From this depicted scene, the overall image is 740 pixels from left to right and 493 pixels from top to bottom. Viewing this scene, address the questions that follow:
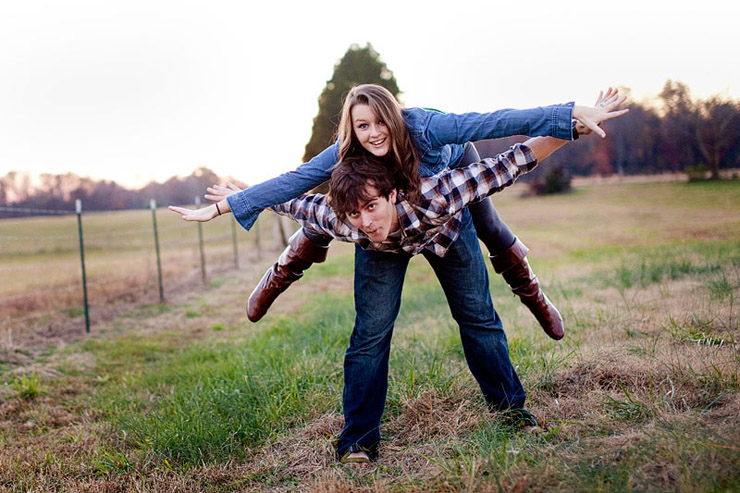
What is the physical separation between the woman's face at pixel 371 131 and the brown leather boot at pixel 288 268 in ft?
2.41

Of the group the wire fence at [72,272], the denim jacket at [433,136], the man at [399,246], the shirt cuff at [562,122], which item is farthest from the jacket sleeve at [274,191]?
the wire fence at [72,272]

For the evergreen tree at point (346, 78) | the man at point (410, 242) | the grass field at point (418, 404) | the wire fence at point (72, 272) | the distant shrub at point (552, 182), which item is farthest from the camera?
the distant shrub at point (552, 182)

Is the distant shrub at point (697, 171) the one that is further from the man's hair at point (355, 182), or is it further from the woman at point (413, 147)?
the man's hair at point (355, 182)

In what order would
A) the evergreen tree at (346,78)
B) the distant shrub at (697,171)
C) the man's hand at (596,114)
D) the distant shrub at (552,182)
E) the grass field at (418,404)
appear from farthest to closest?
the distant shrub at (552,182) < the evergreen tree at (346,78) < the distant shrub at (697,171) < the man's hand at (596,114) < the grass field at (418,404)

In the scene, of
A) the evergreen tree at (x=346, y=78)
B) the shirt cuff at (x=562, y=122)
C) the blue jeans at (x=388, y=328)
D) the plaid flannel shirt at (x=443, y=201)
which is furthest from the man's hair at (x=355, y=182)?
the evergreen tree at (x=346, y=78)

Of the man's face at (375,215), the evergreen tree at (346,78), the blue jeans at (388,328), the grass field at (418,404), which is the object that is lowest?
the grass field at (418,404)

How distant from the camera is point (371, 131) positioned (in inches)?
105

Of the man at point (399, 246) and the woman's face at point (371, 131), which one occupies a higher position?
the woman's face at point (371, 131)

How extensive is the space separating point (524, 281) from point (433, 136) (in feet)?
3.41

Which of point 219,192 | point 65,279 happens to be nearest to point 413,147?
point 219,192

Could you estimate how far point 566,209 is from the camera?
17.2m

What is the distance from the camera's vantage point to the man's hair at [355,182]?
98.1 inches

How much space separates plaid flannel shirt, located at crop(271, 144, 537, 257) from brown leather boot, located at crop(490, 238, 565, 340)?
0.54 m

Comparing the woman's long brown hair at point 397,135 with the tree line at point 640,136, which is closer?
the woman's long brown hair at point 397,135
